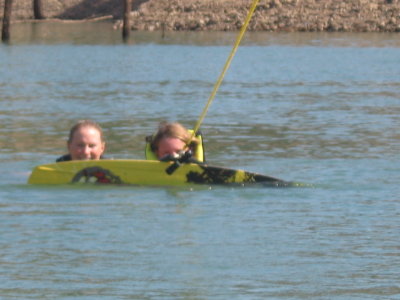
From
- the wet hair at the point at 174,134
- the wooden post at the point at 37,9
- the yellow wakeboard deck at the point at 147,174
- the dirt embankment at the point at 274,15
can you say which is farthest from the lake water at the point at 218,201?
the wooden post at the point at 37,9

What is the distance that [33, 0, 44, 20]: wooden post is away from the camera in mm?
80812

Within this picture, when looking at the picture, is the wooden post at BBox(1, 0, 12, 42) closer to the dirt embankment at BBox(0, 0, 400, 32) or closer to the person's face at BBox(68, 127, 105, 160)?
the dirt embankment at BBox(0, 0, 400, 32)

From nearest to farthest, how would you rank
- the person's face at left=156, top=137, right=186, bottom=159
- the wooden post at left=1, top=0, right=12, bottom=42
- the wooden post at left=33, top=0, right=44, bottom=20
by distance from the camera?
the person's face at left=156, top=137, right=186, bottom=159 < the wooden post at left=1, top=0, right=12, bottom=42 < the wooden post at left=33, top=0, right=44, bottom=20

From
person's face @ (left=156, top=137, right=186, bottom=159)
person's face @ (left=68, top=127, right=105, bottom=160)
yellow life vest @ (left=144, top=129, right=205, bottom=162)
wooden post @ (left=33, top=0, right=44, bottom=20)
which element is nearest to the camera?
person's face @ (left=68, top=127, right=105, bottom=160)

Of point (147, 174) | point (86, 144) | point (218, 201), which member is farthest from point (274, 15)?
point (218, 201)

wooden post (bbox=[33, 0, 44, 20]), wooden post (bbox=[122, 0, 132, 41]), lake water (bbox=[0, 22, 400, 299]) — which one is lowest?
wooden post (bbox=[33, 0, 44, 20])

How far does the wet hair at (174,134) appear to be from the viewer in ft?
51.9

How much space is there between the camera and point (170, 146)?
16.1 m

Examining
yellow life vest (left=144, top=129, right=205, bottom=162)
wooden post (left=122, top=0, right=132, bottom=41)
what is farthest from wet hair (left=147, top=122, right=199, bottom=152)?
wooden post (left=122, top=0, right=132, bottom=41)

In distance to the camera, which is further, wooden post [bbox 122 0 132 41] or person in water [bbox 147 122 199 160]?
wooden post [bbox 122 0 132 41]

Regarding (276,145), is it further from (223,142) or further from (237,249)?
(237,249)

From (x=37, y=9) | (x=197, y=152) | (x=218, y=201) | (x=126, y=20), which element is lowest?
(x=37, y=9)

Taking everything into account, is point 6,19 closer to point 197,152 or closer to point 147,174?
point 197,152

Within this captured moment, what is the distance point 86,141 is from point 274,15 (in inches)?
2266
